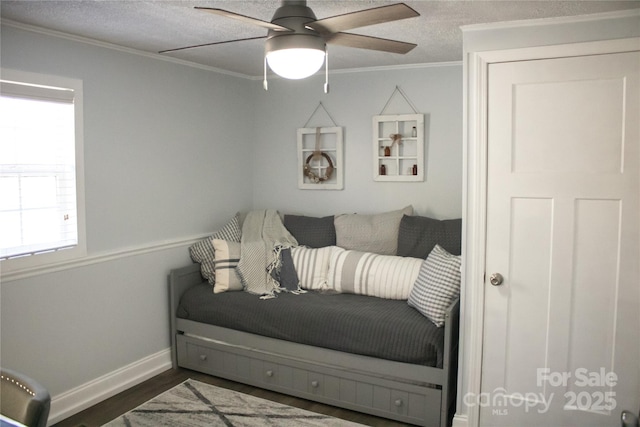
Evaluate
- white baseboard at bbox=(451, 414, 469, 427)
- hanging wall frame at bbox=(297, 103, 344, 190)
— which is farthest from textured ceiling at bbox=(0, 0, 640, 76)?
white baseboard at bbox=(451, 414, 469, 427)

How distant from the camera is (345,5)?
245 centimetres

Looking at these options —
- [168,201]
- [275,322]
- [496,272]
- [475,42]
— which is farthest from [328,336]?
[475,42]

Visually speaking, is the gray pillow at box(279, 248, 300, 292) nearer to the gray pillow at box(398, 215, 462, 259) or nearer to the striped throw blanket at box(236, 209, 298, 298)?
the striped throw blanket at box(236, 209, 298, 298)

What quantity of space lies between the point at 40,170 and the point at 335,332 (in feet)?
6.36

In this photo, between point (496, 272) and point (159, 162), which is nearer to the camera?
point (496, 272)

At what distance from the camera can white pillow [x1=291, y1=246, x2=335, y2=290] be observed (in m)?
3.80

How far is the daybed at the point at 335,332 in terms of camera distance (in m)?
3.06

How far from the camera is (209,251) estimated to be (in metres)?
4.00

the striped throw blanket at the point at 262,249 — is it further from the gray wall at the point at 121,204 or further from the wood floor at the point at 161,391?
the wood floor at the point at 161,391

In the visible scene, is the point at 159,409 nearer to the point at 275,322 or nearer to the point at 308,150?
the point at 275,322

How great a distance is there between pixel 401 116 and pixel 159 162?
180 cm

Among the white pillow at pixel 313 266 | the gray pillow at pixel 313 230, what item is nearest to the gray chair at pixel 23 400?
the white pillow at pixel 313 266

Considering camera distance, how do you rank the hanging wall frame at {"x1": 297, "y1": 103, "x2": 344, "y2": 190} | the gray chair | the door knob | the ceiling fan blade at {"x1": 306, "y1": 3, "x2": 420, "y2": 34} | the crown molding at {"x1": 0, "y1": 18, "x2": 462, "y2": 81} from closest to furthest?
the gray chair → the ceiling fan blade at {"x1": 306, "y1": 3, "x2": 420, "y2": 34} → the door knob → the crown molding at {"x1": 0, "y1": 18, "x2": 462, "y2": 81} → the hanging wall frame at {"x1": 297, "y1": 103, "x2": 344, "y2": 190}

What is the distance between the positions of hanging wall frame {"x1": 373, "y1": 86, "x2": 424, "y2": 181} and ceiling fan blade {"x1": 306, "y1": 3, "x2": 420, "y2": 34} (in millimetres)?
2012
